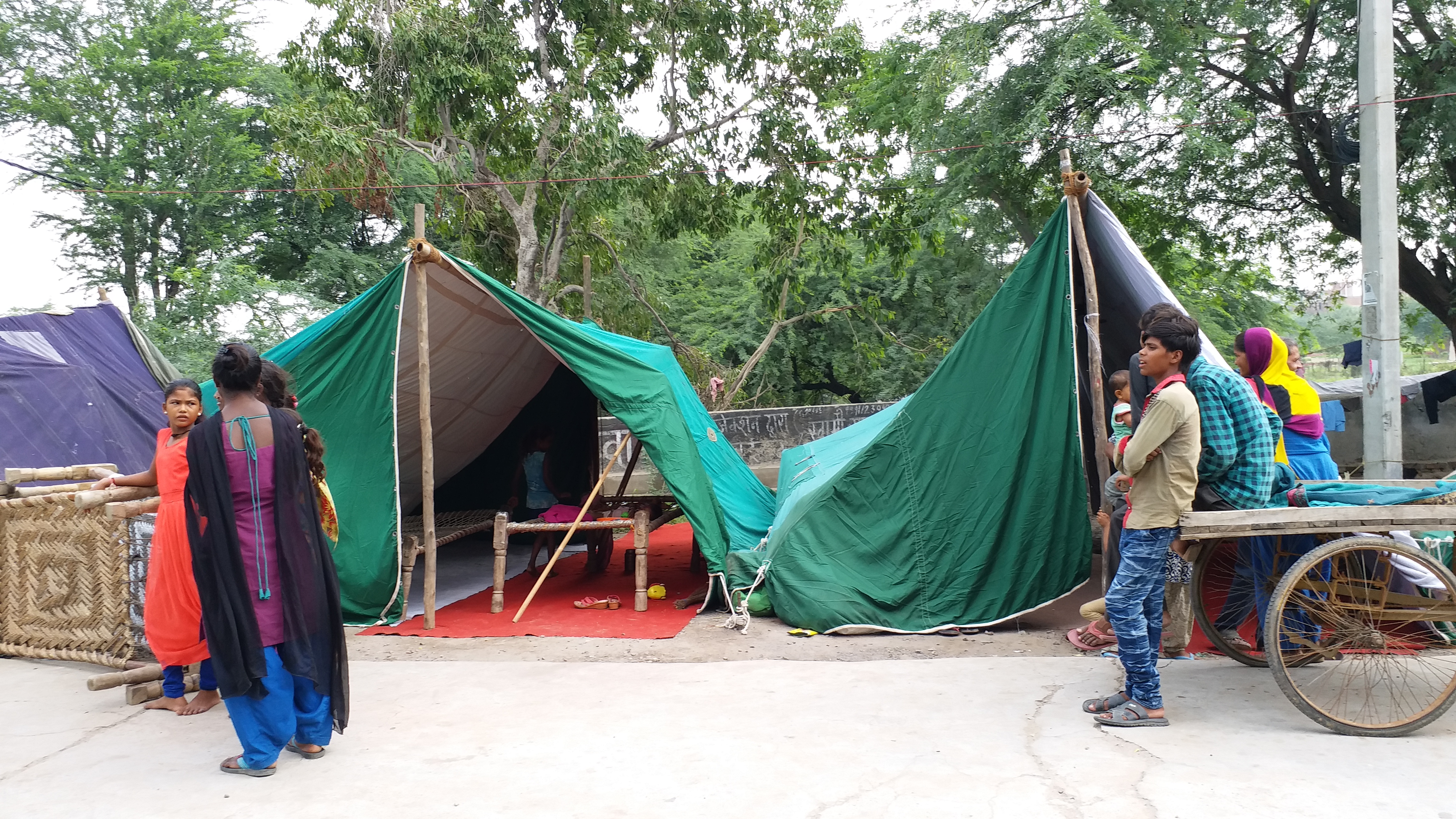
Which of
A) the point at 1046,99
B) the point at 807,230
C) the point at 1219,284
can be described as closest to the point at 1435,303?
the point at 1219,284

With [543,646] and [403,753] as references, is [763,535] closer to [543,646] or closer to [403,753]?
[543,646]

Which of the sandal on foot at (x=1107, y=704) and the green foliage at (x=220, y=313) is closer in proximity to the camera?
the sandal on foot at (x=1107, y=704)

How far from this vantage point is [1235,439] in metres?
3.64

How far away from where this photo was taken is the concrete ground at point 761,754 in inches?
119

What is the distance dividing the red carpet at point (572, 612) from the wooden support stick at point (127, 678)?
1.39m

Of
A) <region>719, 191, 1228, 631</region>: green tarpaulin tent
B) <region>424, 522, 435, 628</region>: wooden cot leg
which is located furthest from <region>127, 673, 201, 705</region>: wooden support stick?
<region>719, 191, 1228, 631</region>: green tarpaulin tent

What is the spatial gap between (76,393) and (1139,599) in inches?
323

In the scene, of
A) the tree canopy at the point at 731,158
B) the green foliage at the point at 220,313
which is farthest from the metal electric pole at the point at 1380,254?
the green foliage at the point at 220,313

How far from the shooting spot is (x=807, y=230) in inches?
567

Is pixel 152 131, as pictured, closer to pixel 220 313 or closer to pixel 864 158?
pixel 220 313

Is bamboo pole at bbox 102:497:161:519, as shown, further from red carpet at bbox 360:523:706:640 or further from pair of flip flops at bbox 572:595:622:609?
pair of flip flops at bbox 572:595:622:609

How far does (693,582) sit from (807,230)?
321 inches

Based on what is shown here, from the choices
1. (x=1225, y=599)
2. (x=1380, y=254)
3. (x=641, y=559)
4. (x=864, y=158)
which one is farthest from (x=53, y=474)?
(x=864, y=158)

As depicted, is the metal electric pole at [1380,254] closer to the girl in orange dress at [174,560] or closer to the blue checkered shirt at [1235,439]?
the blue checkered shirt at [1235,439]
